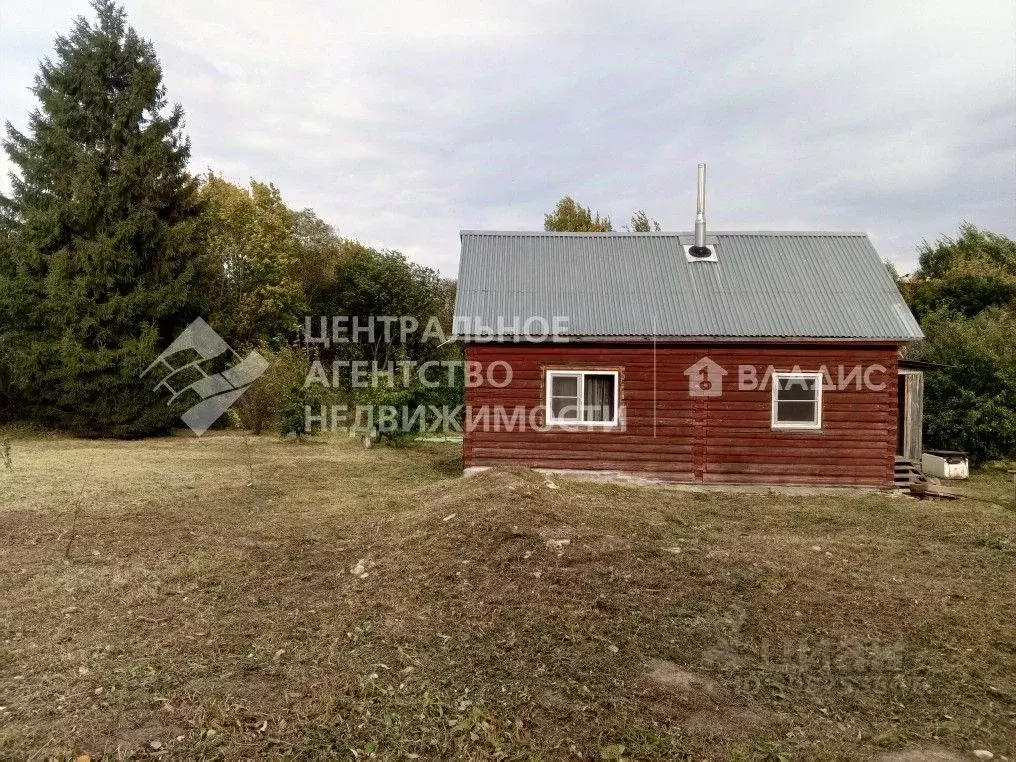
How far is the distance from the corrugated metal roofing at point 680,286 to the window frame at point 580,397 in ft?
2.38

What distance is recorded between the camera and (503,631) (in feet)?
17.9

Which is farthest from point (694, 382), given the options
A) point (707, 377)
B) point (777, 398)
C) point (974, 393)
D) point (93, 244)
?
point (93, 244)

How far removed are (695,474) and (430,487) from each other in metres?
4.85

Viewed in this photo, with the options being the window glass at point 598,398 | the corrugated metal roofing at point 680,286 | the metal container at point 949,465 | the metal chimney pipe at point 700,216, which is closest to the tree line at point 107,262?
the metal container at point 949,465

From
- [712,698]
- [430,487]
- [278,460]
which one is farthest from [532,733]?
[278,460]

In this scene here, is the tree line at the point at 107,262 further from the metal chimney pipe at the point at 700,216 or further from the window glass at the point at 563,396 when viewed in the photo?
the metal chimney pipe at the point at 700,216

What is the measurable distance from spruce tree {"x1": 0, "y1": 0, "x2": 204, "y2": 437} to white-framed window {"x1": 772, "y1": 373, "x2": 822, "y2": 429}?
1687 cm

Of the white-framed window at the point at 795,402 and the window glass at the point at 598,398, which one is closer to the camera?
the white-framed window at the point at 795,402

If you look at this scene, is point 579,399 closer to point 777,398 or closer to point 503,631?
point 777,398

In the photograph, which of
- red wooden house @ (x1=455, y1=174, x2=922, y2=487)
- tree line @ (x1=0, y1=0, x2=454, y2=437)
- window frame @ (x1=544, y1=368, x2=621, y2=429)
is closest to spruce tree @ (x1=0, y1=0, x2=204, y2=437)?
tree line @ (x1=0, y1=0, x2=454, y2=437)

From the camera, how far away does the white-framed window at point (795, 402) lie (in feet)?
41.0

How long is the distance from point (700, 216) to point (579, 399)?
4.80m

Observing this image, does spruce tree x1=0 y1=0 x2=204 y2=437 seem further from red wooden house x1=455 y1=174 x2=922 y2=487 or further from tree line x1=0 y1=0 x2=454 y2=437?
red wooden house x1=455 y1=174 x2=922 y2=487

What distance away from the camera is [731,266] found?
13922mm
